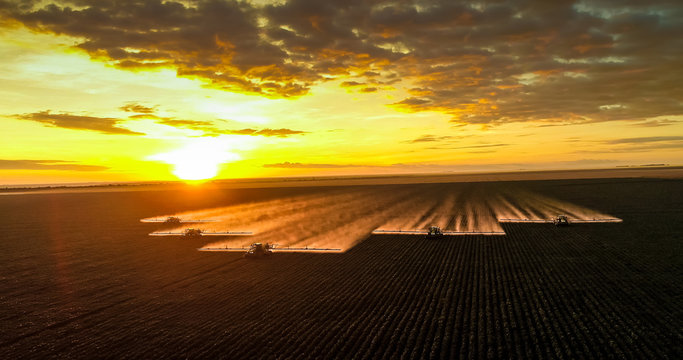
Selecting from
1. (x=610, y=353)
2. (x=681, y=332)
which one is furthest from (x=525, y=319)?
(x=681, y=332)

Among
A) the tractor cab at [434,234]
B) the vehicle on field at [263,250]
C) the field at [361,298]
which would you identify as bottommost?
the field at [361,298]

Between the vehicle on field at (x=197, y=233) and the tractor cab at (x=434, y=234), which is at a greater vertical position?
the tractor cab at (x=434, y=234)

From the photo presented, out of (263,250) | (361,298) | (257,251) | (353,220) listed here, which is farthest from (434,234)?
(361,298)

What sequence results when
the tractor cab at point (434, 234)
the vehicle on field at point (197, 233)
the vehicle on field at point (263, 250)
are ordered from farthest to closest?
the vehicle on field at point (197, 233) < the tractor cab at point (434, 234) < the vehicle on field at point (263, 250)

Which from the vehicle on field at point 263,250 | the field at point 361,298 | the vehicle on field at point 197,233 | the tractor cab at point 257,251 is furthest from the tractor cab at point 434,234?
the vehicle on field at point 197,233

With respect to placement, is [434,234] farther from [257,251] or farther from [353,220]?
[257,251]

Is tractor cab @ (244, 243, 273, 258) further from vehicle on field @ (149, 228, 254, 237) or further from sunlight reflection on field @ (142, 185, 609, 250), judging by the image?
Answer: vehicle on field @ (149, 228, 254, 237)

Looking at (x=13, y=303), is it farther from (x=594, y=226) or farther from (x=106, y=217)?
(x=594, y=226)

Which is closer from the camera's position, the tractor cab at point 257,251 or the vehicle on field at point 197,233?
the tractor cab at point 257,251

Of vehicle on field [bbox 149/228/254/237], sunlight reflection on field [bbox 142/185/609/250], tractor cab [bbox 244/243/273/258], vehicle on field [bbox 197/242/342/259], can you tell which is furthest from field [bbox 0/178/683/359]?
vehicle on field [bbox 149/228/254/237]

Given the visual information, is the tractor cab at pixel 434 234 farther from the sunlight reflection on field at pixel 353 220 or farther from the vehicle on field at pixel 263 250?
the vehicle on field at pixel 263 250
